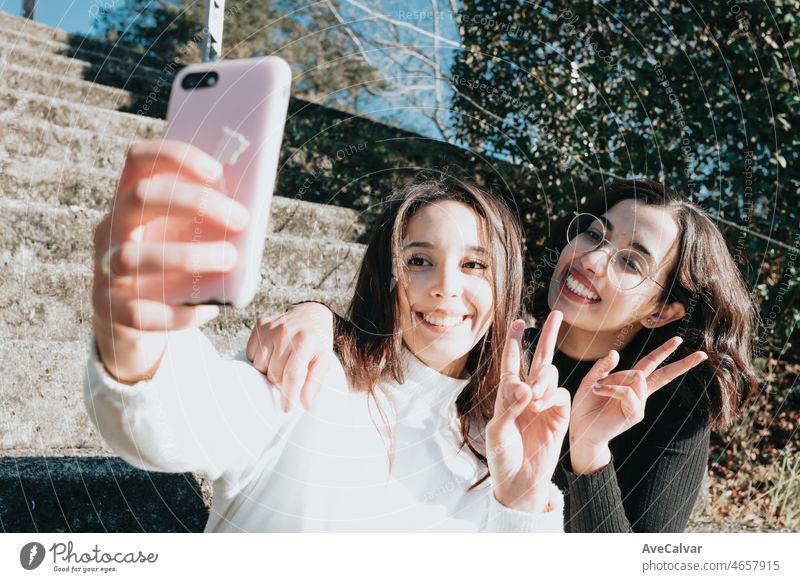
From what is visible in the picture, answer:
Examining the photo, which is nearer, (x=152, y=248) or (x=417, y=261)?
(x=152, y=248)

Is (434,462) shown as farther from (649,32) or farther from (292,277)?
(649,32)

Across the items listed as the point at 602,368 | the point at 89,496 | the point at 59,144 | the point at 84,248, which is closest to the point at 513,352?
the point at 602,368

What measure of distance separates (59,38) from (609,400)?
5.60 ft

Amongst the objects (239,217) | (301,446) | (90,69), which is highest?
(90,69)

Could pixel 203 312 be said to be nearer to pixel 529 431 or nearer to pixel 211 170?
pixel 211 170

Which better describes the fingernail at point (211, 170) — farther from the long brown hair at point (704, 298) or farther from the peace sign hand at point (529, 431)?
the long brown hair at point (704, 298)

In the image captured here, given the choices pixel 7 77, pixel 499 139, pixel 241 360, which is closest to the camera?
pixel 241 360

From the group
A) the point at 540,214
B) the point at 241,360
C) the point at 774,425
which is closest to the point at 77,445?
the point at 241,360

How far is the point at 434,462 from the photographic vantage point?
70cm

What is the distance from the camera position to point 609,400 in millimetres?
762

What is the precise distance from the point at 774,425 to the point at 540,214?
683 mm

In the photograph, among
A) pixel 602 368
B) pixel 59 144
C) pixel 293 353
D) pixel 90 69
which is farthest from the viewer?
pixel 90 69
